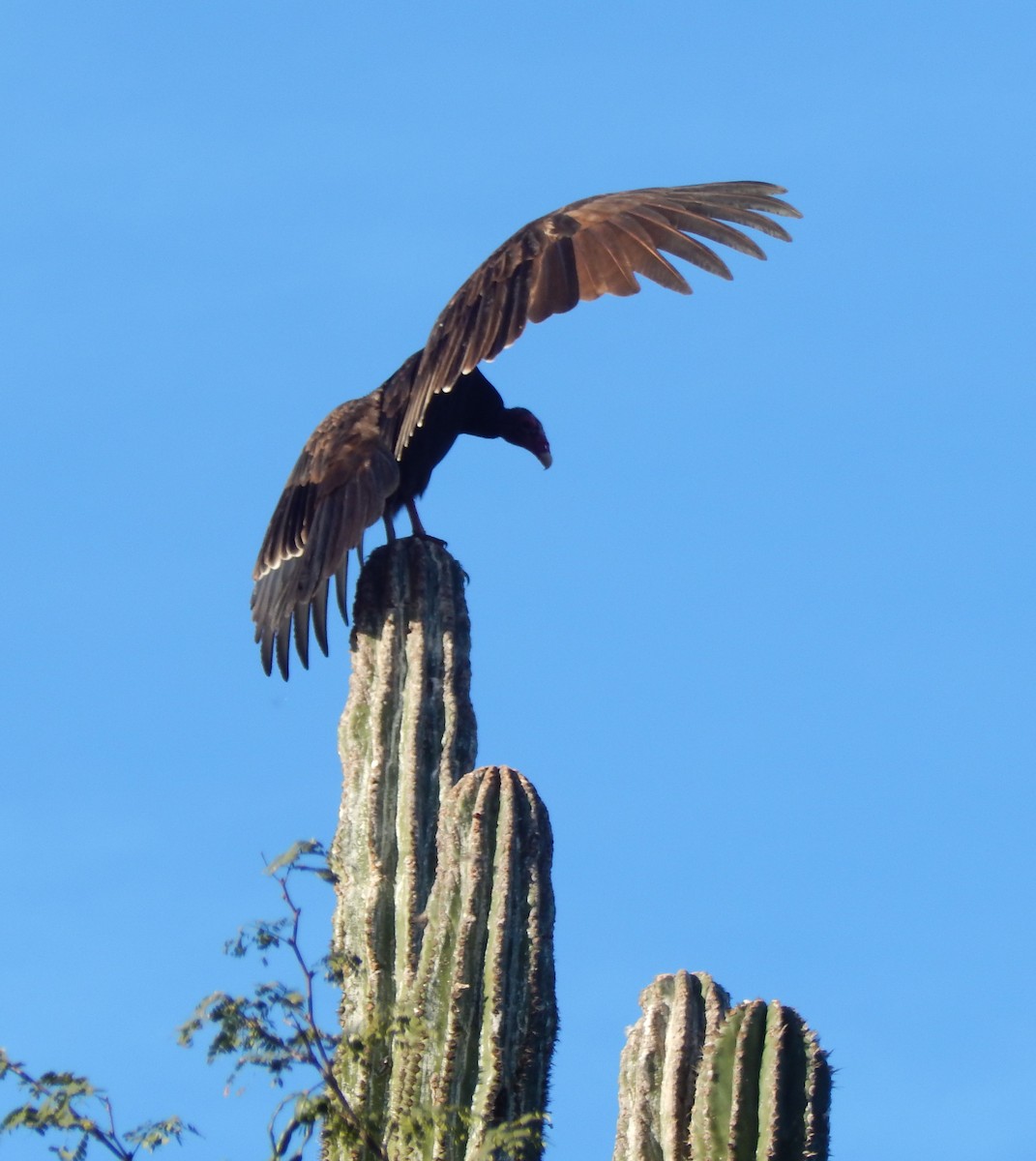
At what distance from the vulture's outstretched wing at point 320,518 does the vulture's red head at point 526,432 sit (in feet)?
4.21

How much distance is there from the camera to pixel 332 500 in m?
6.57

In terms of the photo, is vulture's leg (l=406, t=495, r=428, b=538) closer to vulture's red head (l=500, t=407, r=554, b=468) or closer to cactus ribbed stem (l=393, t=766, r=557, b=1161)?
vulture's red head (l=500, t=407, r=554, b=468)

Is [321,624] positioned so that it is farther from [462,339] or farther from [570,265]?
[570,265]

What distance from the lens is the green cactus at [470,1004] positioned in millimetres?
4449

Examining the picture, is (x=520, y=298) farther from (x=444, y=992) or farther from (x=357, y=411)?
(x=444, y=992)

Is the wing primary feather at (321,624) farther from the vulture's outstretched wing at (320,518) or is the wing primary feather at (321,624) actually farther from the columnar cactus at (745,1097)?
the columnar cactus at (745,1097)

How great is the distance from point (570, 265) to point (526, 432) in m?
1.71

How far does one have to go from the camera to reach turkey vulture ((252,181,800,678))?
653cm

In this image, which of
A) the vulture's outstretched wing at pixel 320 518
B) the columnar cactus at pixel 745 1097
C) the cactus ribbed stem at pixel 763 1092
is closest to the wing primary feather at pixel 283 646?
the vulture's outstretched wing at pixel 320 518

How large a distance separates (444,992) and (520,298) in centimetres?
245

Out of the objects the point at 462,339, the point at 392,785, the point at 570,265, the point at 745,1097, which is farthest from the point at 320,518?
the point at 745,1097

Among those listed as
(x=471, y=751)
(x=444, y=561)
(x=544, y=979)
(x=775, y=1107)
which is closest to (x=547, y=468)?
(x=444, y=561)

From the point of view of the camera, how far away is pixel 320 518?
21.6 ft

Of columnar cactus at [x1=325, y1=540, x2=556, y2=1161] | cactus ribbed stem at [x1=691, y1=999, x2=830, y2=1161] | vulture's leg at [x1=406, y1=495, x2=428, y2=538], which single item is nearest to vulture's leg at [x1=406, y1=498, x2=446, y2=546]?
vulture's leg at [x1=406, y1=495, x2=428, y2=538]
